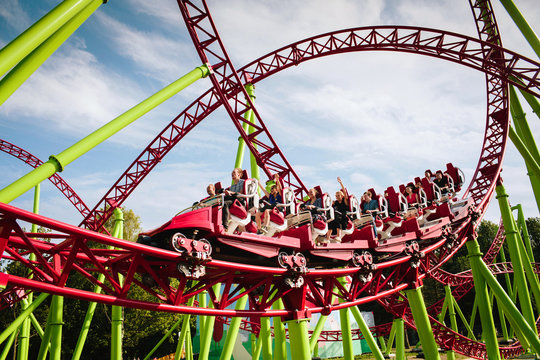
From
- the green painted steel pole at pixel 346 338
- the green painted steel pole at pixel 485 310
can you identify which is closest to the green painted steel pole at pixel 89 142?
the green painted steel pole at pixel 346 338

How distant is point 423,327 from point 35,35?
7.16 m

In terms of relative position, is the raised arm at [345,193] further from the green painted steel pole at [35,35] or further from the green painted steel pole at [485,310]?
the green painted steel pole at [35,35]

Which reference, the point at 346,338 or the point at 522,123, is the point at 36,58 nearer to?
the point at 346,338

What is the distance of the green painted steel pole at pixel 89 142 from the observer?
3.75 meters

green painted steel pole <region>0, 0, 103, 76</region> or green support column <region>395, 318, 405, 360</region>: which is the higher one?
green painted steel pole <region>0, 0, 103, 76</region>

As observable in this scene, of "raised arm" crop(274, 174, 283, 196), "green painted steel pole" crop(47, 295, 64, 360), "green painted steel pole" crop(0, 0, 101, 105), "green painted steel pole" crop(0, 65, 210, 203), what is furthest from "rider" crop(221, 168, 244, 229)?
"green painted steel pole" crop(47, 295, 64, 360)

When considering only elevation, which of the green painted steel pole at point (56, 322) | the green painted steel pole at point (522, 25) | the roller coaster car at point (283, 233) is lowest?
the green painted steel pole at point (56, 322)

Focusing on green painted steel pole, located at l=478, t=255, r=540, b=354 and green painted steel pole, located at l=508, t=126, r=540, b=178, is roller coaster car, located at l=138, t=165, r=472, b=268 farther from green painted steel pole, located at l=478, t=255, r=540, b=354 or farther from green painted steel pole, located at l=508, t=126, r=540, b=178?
green painted steel pole, located at l=508, t=126, r=540, b=178

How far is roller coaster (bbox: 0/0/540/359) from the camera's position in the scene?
3975mm

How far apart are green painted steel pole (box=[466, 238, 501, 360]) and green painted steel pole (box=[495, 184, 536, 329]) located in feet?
3.45

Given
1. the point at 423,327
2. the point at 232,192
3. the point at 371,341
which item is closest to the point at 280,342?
the point at 371,341

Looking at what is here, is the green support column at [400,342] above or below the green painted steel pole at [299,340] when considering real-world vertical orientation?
below

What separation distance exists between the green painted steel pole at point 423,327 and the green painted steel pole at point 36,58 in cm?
689

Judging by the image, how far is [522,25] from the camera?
8.31 meters
